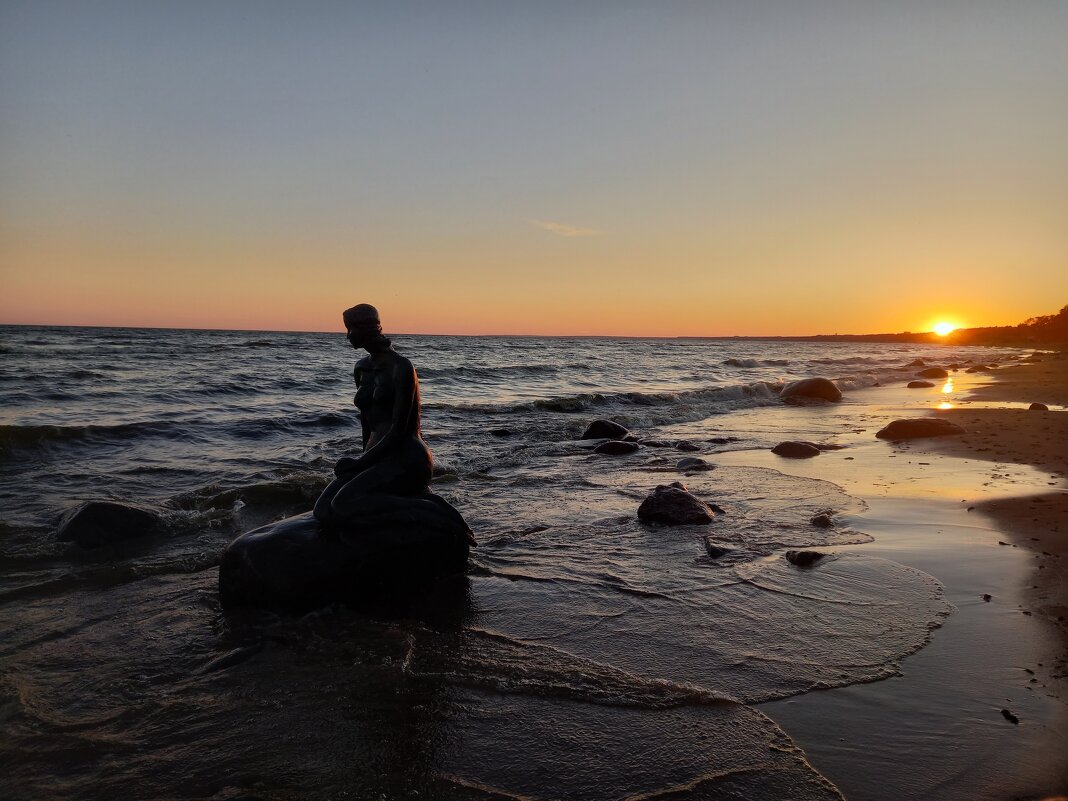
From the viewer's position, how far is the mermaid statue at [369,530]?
5.57 meters

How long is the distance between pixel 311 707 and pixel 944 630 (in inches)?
173

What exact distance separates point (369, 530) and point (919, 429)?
1299 centimetres

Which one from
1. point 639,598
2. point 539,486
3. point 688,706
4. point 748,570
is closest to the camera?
point 688,706

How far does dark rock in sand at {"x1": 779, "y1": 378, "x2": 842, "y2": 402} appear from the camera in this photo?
25703mm

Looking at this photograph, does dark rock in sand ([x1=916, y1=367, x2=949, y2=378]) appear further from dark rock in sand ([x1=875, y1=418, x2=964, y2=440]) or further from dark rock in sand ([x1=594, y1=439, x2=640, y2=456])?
→ dark rock in sand ([x1=594, y1=439, x2=640, y2=456])

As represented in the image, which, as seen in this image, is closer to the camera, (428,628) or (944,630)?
(944,630)

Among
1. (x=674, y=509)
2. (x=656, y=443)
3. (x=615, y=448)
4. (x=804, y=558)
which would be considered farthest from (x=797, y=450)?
(x=804, y=558)

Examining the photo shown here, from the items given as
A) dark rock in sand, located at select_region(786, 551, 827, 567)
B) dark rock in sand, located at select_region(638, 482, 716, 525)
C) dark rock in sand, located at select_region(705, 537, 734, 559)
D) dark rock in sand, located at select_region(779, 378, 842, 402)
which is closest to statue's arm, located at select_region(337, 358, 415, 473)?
dark rock in sand, located at select_region(705, 537, 734, 559)

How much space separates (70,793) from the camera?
3221mm

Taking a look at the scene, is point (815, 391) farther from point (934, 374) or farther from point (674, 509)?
point (674, 509)

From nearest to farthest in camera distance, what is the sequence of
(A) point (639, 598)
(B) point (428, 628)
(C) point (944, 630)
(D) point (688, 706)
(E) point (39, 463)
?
(D) point (688, 706), (C) point (944, 630), (B) point (428, 628), (A) point (639, 598), (E) point (39, 463)

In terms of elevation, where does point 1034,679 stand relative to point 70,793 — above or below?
above

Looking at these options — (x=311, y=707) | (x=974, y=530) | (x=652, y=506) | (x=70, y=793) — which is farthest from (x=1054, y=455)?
(x=70, y=793)

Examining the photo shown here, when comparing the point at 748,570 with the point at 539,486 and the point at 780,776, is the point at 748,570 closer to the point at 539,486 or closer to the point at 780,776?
the point at 780,776
